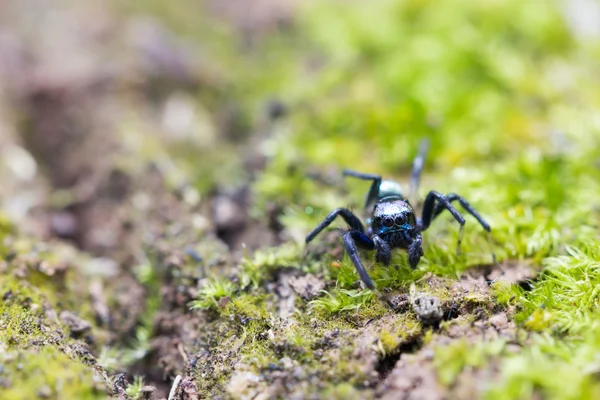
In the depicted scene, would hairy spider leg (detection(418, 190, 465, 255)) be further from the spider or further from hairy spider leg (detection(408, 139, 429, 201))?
hairy spider leg (detection(408, 139, 429, 201))

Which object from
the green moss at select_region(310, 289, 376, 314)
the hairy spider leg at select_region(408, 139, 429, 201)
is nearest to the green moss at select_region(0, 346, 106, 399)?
the green moss at select_region(310, 289, 376, 314)

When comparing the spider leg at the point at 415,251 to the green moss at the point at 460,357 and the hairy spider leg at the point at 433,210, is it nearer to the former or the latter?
the hairy spider leg at the point at 433,210

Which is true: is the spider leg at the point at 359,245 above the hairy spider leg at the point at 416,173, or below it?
below

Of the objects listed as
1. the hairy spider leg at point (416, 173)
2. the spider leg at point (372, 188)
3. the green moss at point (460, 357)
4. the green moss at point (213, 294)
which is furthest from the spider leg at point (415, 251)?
the green moss at point (213, 294)

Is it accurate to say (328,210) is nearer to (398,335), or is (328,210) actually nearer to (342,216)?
(342,216)

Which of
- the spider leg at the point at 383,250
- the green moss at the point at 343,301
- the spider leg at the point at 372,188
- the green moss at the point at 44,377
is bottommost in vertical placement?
the green moss at the point at 44,377

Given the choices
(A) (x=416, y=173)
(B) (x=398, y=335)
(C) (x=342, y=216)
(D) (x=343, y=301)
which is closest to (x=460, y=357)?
(B) (x=398, y=335)
